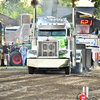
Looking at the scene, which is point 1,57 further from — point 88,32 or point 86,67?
point 88,32

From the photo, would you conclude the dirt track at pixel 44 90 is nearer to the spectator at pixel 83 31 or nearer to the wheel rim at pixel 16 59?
the wheel rim at pixel 16 59

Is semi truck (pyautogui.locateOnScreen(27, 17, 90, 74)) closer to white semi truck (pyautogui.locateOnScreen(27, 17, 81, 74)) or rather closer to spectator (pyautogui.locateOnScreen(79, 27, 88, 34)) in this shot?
white semi truck (pyautogui.locateOnScreen(27, 17, 81, 74))

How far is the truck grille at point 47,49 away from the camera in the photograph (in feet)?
61.2

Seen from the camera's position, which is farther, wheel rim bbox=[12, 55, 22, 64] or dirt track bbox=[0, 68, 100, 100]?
wheel rim bbox=[12, 55, 22, 64]

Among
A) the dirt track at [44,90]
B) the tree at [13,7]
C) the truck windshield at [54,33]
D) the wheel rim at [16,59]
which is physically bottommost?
the dirt track at [44,90]

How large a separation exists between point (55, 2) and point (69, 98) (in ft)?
117

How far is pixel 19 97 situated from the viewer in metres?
11.2

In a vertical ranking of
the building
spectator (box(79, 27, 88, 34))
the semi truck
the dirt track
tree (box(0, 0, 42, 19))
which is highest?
tree (box(0, 0, 42, 19))

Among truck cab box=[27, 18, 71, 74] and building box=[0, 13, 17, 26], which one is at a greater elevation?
building box=[0, 13, 17, 26]

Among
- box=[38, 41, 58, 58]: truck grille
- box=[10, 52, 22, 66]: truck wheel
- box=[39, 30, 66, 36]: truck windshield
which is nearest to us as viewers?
box=[38, 41, 58, 58]: truck grille

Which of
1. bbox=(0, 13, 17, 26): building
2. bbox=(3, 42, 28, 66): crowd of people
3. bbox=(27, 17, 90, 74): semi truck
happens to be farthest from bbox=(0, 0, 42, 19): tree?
bbox=(27, 17, 90, 74): semi truck

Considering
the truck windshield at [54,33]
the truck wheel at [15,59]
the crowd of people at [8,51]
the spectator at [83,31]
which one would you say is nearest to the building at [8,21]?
the spectator at [83,31]

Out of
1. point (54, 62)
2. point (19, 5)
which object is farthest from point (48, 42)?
point (19, 5)

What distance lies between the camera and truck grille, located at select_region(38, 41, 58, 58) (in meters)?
18.6
